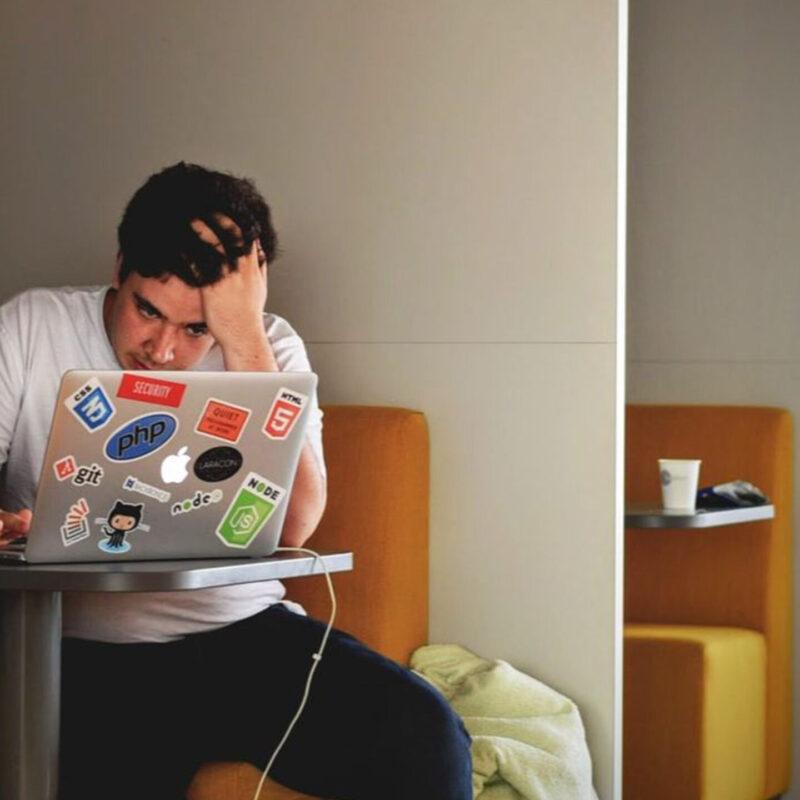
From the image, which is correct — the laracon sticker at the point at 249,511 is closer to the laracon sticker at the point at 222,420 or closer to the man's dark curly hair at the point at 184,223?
the laracon sticker at the point at 222,420

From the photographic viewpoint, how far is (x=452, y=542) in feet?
9.76

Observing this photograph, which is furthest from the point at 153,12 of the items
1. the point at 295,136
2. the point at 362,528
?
the point at 362,528

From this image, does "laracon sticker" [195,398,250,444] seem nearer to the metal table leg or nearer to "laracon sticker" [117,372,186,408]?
"laracon sticker" [117,372,186,408]

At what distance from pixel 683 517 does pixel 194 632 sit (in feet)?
3.83

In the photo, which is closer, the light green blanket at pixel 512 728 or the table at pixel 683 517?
the light green blanket at pixel 512 728

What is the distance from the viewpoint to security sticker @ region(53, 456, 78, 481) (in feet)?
6.12

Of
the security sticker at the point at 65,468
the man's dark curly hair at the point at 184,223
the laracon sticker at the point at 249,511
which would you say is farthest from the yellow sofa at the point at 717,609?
the security sticker at the point at 65,468

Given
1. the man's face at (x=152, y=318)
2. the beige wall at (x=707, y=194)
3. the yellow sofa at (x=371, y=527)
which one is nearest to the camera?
the man's face at (x=152, y=318)

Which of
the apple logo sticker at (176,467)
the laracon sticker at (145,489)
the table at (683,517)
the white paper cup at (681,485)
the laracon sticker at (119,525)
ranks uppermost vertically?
the apple logo sticker at (176,467)

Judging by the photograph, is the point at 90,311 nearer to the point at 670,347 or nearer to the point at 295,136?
the point at 295,136

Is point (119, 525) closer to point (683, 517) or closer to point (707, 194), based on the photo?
point (683, 517)

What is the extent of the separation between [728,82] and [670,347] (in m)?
0.68

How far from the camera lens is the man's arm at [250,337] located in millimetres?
2418

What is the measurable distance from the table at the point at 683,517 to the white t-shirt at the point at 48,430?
84 cm
